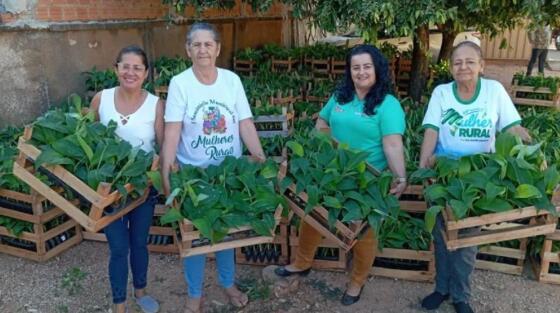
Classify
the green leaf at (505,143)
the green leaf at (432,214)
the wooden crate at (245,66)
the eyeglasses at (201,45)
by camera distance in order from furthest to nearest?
1. the wooden crate at (245,66)
2. the eyeglasses at (201,45)
3. the green leaf at (505,143)
4. the green leaf at (432,214)

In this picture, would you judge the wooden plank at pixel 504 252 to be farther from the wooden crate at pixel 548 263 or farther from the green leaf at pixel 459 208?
the green leaf at pixel 459 208

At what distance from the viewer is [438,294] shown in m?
3.24

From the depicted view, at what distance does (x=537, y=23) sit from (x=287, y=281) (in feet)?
9.04

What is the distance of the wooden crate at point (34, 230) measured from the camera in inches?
146

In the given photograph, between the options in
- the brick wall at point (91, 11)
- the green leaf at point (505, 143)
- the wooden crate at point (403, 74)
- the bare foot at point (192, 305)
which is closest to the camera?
the green leaf at point (505, 143)

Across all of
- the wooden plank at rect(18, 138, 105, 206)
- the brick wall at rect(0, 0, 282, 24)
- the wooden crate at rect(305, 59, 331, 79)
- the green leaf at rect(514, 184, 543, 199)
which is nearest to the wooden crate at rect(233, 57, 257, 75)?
the wooden crate at rect(305, 59, 331, 79)

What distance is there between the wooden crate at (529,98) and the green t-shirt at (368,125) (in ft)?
13.6

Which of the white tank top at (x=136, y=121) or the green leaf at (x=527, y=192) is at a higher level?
the white tank top at (x=136, y=121)

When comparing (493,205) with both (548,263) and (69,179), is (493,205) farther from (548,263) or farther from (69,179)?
(69,179)

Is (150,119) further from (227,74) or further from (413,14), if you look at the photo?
(413,14)

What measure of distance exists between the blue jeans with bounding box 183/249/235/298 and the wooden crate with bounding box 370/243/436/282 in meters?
1.10

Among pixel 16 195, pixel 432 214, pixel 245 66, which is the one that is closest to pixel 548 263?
pixel 432 214

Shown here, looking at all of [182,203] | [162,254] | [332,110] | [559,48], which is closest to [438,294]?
[332,110]

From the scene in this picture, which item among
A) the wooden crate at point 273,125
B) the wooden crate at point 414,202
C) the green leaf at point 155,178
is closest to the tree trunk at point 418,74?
the wooden crate at point 273,125
